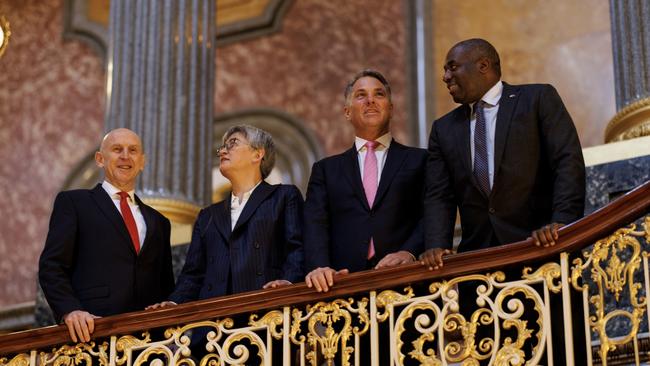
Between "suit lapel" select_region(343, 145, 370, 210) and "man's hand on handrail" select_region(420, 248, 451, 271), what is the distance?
26.0 inches

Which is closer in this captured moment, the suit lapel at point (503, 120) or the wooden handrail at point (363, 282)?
the wooden handrail at point (363, 282)

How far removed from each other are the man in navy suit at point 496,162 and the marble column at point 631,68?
176 centimetres

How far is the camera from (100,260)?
6.08m

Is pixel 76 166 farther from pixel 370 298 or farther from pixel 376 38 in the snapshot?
pixel 370 298

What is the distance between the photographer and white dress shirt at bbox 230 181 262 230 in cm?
611

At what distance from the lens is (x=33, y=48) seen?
43.1 ft

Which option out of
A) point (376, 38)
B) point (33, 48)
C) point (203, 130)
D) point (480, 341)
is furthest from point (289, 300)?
point (33, 48)

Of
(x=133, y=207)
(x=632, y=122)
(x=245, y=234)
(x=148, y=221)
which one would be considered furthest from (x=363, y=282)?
(x=632, y=122)

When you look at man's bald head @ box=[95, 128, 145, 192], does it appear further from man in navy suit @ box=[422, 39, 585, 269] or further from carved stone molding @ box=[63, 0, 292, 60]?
carved stone molding @ box=[63, 0, 292, 60]

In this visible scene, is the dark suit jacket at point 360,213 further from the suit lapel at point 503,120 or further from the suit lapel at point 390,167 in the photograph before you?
the suit lapel at point 503,120

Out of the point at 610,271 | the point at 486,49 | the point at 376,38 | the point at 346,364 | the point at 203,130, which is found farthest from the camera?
the point at 376,38

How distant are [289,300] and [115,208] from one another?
1177 millimetres

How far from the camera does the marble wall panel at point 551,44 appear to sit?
10.7 metres

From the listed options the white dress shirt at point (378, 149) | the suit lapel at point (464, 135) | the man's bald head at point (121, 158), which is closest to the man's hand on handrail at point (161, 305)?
the man's bald head at point (121, 158)
